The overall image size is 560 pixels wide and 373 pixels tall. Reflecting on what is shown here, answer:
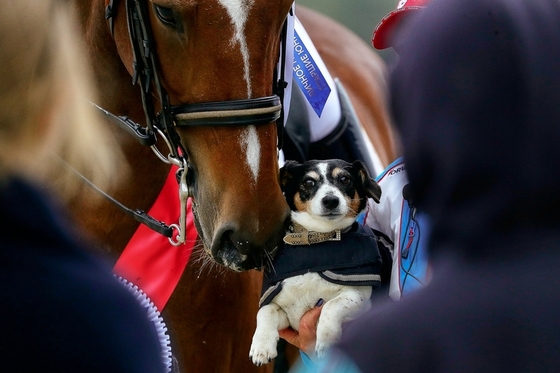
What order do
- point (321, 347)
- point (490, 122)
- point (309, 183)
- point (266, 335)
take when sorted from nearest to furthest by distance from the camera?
point (490, 122) → point (321, 347) → point (266, 335) → point (309, 183)

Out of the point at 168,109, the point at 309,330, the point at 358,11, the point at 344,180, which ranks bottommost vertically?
the point at 358,11

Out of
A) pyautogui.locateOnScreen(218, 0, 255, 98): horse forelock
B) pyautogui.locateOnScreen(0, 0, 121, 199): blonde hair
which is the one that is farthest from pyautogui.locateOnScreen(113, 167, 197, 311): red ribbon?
pyautogui.locateOnScreen(0, 0, 121, 199): blonde hair

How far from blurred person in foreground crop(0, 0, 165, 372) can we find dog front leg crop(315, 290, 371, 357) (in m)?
1.28

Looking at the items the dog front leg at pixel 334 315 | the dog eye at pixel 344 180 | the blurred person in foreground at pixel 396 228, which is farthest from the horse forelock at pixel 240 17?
the dog front leg at pixel 334 315

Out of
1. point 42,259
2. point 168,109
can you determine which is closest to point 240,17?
point 168,109

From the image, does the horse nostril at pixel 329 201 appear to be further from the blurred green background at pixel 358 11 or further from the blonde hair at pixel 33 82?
the blurred green background at pixel 358 11

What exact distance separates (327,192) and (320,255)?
208mm

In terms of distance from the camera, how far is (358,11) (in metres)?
13.1

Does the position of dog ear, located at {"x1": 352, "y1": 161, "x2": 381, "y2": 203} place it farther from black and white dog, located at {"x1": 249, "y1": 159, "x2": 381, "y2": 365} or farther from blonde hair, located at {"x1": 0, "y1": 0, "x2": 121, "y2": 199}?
blonde hair, located at {"x1": 0, "y1": 0, "x2": 121, "y2": 199}

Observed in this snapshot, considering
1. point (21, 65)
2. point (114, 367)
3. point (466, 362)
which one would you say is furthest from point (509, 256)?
point (21, 65)

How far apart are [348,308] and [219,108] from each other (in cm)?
78

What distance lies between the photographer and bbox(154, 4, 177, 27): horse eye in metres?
2.22

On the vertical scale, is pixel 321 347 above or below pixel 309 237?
below

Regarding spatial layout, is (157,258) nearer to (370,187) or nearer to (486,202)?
(370,187)
